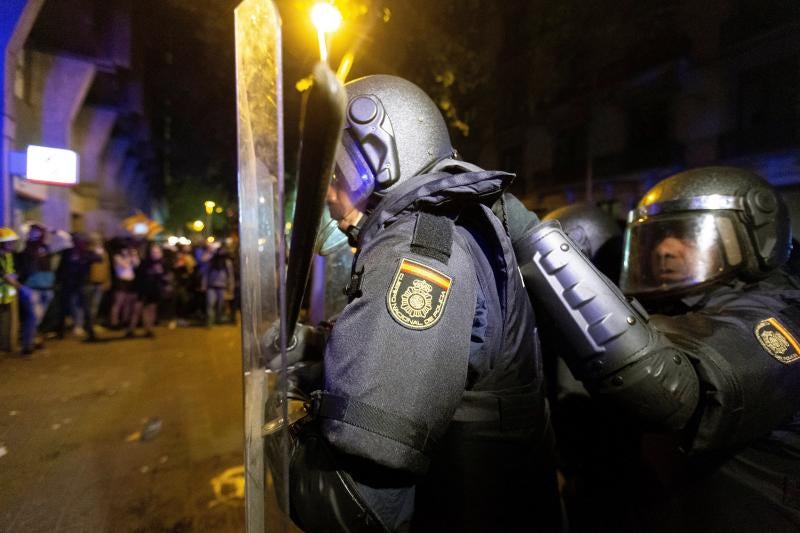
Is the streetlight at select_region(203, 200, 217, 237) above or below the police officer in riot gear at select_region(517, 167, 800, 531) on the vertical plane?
above

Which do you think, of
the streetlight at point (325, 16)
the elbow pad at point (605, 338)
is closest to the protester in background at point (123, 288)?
the streetlight at point (325, 16)

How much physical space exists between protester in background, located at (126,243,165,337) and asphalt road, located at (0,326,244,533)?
1.86m

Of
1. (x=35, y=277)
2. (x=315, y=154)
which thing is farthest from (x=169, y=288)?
(x=315, y=154)

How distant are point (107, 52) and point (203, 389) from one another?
9.85 meters

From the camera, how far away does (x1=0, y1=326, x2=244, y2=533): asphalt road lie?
2.98 meters

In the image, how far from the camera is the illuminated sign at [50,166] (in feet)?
28.3

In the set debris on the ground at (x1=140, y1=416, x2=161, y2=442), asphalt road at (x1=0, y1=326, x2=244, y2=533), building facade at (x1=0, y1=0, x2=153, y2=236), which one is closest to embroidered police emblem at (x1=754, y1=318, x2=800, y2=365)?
asphalt road at (x1=0, y1=326, x2=244, y2=533)

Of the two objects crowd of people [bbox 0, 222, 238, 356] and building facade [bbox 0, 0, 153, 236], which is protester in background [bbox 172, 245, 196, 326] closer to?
crowd of people [bbox 0, 222, 238, 356]

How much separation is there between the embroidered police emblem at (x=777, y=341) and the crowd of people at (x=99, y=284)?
316 inches

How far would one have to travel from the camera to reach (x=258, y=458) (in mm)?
1082

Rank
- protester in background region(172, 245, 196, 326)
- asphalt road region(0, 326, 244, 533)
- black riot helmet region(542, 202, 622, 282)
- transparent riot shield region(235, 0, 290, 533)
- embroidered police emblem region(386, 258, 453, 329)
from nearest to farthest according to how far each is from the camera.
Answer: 1. transparent riot shield region(235, 0, 290, 533)
2. embroidered police emblem region(386, 258, 453, 329)
3. asphalt road region(0, 326, 244, 533)
4. black riot helmet region(542, 202, 622, 282)
5. protester in background region(172, 245, 196, 326)

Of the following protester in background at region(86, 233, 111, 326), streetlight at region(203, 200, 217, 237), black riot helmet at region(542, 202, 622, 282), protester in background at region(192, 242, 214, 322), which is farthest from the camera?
streetlight at region(203, 200, 217, 237)

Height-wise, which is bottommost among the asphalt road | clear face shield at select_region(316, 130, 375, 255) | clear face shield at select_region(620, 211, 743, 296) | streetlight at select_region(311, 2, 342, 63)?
the asphalt road

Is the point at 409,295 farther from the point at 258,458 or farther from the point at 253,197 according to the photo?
the point at 258,458
